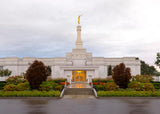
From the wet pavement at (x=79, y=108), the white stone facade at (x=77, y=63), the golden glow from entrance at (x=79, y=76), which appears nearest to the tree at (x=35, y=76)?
the wet pavement at (x=79, y=108)

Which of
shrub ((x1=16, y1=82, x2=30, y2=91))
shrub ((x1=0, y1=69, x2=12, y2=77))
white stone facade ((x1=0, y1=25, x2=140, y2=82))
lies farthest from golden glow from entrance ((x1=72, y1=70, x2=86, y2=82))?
shrub ((x1=16, y1=82, x2=30, y2=91))

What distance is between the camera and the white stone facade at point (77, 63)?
4981 centimetres

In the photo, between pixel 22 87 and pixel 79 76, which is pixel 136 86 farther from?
pixel 79 76

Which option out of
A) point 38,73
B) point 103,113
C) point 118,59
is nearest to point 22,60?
point 118,59

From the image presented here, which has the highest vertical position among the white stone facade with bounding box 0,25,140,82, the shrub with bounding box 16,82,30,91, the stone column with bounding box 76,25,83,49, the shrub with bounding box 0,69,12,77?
the stone column with bounding box 76,25,83,49

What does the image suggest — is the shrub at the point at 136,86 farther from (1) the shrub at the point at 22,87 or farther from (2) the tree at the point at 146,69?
(2) the tree at the point at 146,69

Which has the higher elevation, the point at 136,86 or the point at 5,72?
the point at 5,72

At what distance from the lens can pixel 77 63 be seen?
51344 mm

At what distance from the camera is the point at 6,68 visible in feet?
182

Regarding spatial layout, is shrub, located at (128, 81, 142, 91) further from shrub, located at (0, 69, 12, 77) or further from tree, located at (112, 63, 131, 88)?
shrub, located at (0, 69, 12, 77)

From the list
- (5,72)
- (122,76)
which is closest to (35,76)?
(122,76)

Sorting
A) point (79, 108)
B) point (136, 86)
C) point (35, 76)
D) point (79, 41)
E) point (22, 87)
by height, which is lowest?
point (79, 108)

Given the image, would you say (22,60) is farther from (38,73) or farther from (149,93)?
(149,93)

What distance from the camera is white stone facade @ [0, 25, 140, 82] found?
4981 centimetres
